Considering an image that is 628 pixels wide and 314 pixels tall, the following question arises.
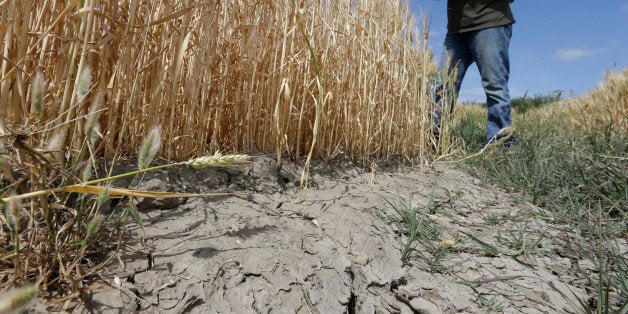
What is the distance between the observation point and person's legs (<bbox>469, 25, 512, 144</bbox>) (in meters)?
2.74

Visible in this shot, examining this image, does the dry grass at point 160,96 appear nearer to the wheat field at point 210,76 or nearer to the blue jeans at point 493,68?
the wheat field at point 210,76

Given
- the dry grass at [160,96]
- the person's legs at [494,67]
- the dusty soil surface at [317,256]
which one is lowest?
the dusty soil surface at [317,256]

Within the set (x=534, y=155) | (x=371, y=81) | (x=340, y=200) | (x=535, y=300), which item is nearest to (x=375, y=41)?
(x=371, y=81)

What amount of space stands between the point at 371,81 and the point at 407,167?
65 centimetres

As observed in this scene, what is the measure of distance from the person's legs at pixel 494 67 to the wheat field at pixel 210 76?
0.71 m

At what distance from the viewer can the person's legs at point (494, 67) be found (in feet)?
8.99

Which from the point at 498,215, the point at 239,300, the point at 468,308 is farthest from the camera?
the point at 498,215

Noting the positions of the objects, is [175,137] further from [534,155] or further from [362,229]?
[534,155]

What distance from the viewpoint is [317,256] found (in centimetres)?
106

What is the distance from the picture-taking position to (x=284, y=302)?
87 centimetres

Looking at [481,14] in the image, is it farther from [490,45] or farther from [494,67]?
[494,67]

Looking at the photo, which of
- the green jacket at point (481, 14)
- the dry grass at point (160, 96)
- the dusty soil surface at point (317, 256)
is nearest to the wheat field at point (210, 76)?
the dry grass at point (160, 96)

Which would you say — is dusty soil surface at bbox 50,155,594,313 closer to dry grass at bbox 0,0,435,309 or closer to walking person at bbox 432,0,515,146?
dry grass at bbox 0,0,435,309

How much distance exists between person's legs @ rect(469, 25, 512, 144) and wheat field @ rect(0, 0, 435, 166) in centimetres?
71
